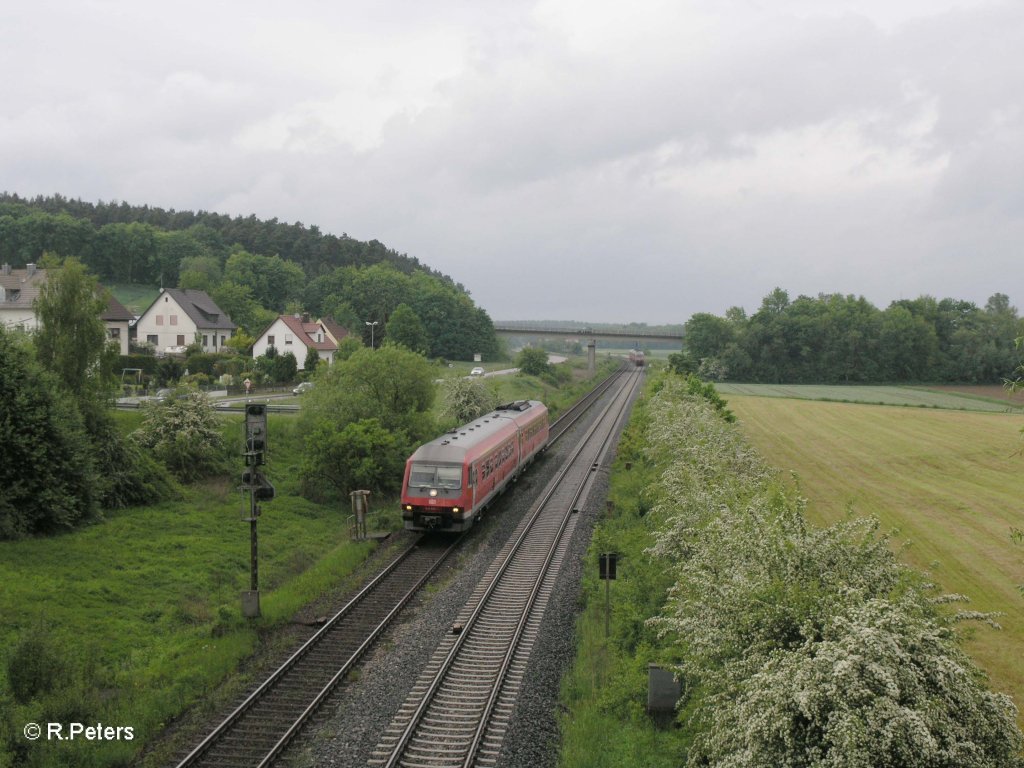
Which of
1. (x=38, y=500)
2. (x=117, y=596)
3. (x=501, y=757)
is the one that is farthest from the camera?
(x=38, y=500)

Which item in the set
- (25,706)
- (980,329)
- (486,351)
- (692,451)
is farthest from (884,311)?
(25,706)

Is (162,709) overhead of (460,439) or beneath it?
beneath

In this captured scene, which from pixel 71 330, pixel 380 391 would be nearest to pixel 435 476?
pixel 380 391

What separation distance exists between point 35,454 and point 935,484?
37.9 metres

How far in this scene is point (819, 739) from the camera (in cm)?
868

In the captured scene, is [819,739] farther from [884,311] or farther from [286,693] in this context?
[884,311]

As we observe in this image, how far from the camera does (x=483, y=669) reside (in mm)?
16219

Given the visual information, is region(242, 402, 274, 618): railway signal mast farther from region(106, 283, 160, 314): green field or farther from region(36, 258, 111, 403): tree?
region(106, 283, 160, 314): green field

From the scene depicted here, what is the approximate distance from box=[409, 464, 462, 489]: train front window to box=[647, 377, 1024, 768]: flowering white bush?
12184mm

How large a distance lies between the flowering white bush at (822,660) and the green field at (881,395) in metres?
75.6

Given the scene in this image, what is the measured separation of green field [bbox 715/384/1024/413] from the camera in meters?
81.6

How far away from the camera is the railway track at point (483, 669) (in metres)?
13.1

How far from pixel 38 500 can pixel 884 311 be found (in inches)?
4637

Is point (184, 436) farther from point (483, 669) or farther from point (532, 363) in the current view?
point (532, 363)
